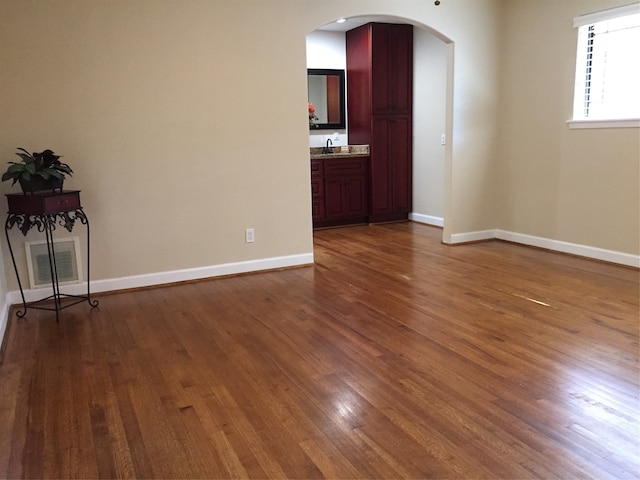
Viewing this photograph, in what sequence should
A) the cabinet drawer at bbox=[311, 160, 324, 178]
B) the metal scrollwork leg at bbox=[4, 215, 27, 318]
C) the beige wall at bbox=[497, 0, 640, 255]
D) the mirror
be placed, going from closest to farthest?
the metal scrollwork leg at bbox=[4, 215, 27, 318] < the beige wall at bbox=[497, 0, 640, 255] < the cabinet drawer at bbox=[311, 160, 324, 178] < the mirror

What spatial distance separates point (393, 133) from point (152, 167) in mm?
3589

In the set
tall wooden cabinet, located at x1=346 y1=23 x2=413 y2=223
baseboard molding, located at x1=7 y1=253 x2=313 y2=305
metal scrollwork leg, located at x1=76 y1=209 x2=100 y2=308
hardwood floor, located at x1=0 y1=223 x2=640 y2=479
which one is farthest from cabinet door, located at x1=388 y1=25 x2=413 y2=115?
metal scrollwork leg, located at x1=76 y1=209 x2=100 y2=308

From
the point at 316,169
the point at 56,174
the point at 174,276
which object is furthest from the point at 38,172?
the point at 316,169

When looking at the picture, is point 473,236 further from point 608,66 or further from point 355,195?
point 608,66

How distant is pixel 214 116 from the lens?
4.18 m

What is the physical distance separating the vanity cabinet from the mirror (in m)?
0.72

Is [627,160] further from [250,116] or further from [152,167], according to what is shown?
Answer: [152,167]

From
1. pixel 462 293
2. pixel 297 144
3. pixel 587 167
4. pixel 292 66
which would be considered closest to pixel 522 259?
pixel 587 167

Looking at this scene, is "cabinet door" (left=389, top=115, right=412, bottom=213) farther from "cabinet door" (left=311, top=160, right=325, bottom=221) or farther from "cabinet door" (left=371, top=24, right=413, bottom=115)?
"cabinet door" (left=311, top=160, right=325, bottom=221)

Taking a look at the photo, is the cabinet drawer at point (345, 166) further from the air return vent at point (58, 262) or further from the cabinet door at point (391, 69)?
the air return vent at point (58, 262)

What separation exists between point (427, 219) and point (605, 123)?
8.58ft

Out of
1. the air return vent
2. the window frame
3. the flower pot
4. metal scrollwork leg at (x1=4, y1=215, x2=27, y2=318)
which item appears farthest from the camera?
the window frame

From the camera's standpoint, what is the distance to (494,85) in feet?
17.6

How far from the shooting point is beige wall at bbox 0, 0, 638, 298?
12.1 ft
